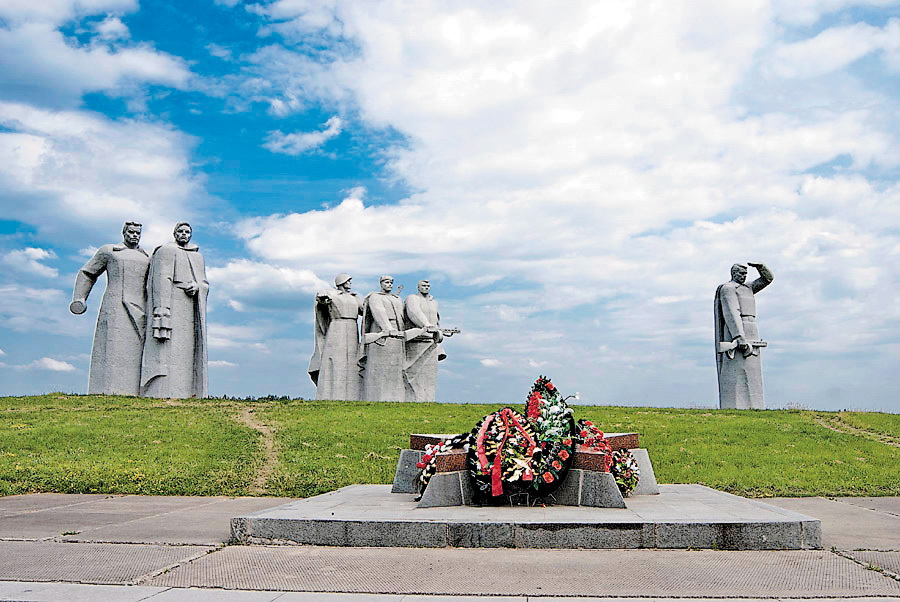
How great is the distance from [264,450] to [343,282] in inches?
507

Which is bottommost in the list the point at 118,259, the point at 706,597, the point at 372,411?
the point at 706,597

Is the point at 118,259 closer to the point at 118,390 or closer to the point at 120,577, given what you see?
the point at 118,390

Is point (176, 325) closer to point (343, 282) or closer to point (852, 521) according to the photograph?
point (343, 282)

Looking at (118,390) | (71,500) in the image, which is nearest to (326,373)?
(118,390)

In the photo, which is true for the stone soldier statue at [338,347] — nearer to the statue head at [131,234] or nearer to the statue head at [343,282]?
the statue head at [343,282]

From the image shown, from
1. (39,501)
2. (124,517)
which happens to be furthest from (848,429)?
(39,501)

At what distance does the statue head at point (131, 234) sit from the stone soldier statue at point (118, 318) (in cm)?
25

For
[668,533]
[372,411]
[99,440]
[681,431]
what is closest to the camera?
[668,533]

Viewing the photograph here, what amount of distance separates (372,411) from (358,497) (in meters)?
11.2

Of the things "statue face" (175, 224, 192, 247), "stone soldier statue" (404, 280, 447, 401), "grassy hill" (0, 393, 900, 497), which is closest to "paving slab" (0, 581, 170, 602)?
"grassy hill" (0, 393, 900, 497)

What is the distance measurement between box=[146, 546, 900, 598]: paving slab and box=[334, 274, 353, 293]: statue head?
20.6 metres

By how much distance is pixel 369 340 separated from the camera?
25.2 metres

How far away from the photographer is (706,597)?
185 inches

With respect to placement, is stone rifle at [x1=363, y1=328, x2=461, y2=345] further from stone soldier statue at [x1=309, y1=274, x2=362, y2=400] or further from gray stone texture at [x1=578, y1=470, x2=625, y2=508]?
gray stone texture at [x1=578, y1=470, x2=625, y2=508]
